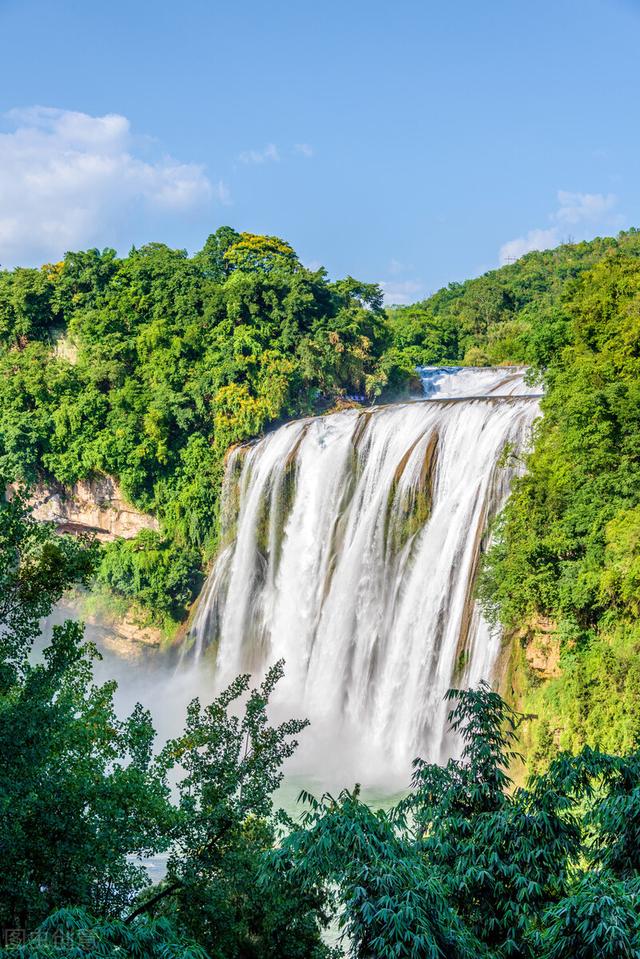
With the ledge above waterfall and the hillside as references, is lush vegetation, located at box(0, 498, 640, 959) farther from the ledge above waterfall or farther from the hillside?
the ledge above waterfall

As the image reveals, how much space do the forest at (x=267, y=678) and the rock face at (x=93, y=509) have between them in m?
0.61

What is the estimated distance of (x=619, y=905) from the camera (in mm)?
5051

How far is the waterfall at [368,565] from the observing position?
56.4ft

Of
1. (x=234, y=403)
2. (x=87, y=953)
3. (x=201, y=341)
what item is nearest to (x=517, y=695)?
(x=87, y=953)

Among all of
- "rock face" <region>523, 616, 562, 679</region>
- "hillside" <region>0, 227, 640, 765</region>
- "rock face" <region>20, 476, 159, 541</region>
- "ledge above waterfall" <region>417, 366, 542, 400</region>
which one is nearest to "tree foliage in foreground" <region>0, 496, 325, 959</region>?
"hillside" <region>0, 227, 640, 765</region>

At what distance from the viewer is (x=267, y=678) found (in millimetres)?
8828

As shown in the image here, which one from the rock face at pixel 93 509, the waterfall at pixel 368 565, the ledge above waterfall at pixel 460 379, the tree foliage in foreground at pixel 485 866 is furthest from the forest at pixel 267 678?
the waterfall at pixel 368 565

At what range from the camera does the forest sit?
19.5 feet

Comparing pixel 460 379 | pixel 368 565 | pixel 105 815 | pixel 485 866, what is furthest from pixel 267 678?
pixel 460 379

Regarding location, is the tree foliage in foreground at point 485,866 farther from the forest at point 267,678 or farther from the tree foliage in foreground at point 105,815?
the tree foliage in foreground at point 105,815

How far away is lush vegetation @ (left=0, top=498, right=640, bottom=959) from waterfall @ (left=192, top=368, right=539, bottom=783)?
8.81m

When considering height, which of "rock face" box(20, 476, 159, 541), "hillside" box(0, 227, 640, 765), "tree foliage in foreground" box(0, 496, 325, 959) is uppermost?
"hillside" box(0, 227, 640, 765)

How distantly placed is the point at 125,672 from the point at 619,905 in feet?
81.1

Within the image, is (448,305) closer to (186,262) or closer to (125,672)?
(186,262)
